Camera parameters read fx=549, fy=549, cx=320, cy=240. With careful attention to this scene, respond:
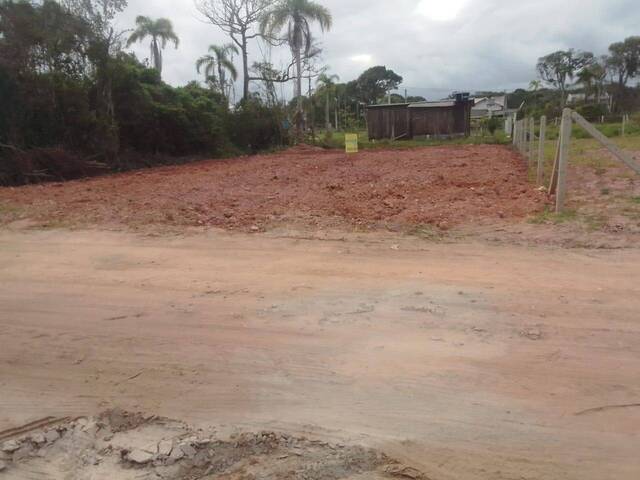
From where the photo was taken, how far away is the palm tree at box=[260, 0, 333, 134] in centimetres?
3161

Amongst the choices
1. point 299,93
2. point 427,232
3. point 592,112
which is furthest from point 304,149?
point 592,112

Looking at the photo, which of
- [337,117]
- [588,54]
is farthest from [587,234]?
[588,54]

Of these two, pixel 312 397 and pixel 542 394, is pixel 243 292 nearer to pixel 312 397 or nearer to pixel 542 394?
pixel 312 397

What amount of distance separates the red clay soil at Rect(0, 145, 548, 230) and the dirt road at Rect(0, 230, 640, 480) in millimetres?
2407

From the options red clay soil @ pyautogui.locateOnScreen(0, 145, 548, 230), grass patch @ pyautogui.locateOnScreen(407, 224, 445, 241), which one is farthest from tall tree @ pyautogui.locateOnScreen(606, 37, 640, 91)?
grass patch @ pyautogui.locateOnScreen(407, 224, 445, 241)

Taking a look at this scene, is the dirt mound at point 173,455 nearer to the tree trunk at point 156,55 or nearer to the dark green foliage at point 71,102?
the dark green foliage at point 71,102

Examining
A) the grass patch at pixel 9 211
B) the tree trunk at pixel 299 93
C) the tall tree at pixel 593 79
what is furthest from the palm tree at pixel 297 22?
the tall tree at pixel 593 79

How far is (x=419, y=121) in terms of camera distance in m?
34.9

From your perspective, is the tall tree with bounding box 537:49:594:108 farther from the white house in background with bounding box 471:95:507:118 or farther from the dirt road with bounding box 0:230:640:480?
the dirt road with bounding box 0:230:640:480

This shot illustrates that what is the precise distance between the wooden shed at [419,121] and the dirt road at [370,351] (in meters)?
29.5

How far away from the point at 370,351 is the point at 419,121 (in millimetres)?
32589

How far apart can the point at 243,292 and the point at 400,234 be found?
9.66ft

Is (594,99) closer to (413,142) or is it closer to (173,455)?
(413,142)

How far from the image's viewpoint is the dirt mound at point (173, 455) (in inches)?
111
